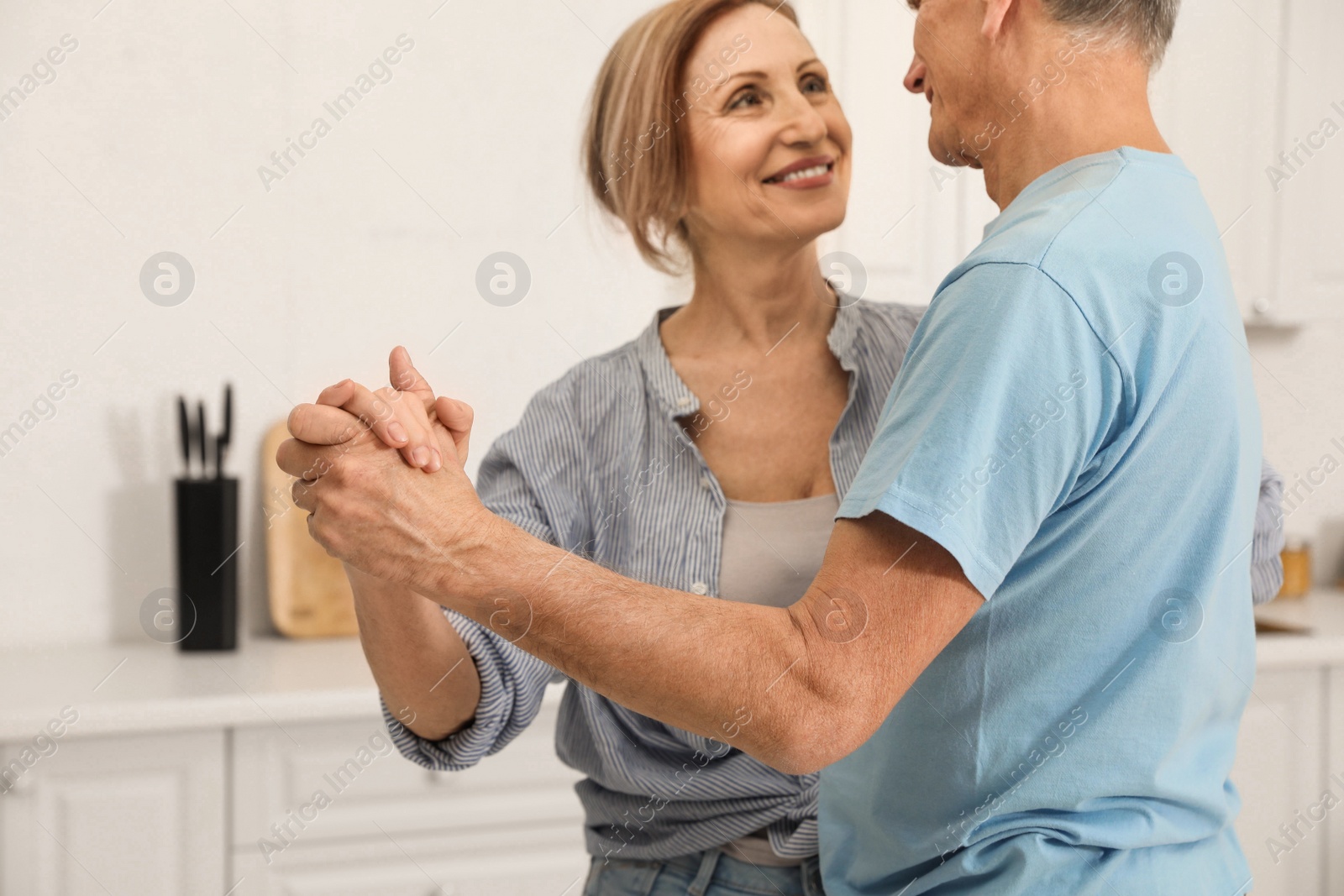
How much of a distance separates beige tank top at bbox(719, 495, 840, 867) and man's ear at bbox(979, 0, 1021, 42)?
403 mm

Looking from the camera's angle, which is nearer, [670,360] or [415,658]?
[415,658]

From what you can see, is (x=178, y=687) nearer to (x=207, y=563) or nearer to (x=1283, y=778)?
(x=207, y=563)

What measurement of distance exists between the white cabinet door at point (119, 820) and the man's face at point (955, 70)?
1.29 metres

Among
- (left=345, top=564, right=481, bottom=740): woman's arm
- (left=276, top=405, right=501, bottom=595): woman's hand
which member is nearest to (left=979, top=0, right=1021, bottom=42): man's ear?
(left=276, top=405, right=501, bottom=595): woman's hand

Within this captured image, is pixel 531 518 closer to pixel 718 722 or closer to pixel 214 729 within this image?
pixel 718 722

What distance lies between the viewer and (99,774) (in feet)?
5.04

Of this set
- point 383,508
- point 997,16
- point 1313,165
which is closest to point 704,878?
point 383,508

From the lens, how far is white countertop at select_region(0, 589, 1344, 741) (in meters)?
1.51

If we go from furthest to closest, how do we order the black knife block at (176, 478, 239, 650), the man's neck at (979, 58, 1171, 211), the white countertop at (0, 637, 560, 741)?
the black knife block at (176, 478, 239, 650)
the white countertop at (0, 637, 560, 741)
the man's neck at (979, 58, 1171, 211)

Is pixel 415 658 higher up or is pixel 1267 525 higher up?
pixel 1267 525

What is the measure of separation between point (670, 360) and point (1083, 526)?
0.53m

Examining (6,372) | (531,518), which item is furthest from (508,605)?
(6,372)

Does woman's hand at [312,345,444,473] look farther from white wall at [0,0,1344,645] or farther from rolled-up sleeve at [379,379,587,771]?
white wall at [0,0,1344,645]

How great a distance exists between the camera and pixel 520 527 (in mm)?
908
